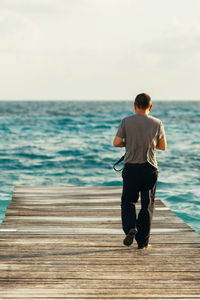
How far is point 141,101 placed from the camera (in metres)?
4.60

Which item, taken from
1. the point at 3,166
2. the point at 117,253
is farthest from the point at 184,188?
the point at 117,253

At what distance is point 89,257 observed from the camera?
15.3ft

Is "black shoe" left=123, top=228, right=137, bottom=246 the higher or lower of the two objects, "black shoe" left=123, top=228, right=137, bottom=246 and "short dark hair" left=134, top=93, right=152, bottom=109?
the lower

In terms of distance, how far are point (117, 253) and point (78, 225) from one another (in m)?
1.22

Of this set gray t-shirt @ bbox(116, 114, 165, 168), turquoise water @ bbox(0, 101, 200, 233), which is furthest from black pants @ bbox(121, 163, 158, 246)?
turquoise water @ bbox(0, 101, 200, 233)

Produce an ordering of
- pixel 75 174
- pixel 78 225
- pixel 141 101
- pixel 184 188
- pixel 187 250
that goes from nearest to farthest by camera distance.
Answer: pixel 141 101 < pixel 187 250 < pixel 78 225 < pixel 184 188 < pixel 75 174

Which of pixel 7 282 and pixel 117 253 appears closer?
pixel 7 282

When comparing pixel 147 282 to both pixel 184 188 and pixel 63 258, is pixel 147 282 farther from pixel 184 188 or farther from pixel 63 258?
pixel 184 188

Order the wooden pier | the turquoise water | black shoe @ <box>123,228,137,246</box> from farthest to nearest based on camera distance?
the turquoise water
black shoe @ <box>123,228,137,246</box>
the wooden pier

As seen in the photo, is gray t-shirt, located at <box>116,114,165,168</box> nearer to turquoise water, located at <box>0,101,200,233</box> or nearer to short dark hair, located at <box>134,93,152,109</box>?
short dark hair, located at <box>134,93,152,109</box>

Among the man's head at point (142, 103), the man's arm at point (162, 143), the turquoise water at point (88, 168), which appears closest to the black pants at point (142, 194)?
the man's arm at point (162, 143)

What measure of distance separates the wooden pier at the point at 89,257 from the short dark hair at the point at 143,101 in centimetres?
152

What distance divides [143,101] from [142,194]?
0.96 m

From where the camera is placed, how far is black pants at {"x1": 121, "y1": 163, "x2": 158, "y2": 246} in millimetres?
4637
